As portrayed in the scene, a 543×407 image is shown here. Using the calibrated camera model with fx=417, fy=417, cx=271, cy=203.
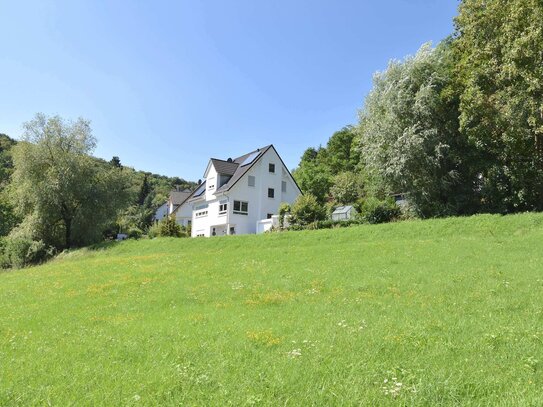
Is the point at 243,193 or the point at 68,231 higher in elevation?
the point at 243,193

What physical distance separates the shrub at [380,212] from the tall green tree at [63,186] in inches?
1018

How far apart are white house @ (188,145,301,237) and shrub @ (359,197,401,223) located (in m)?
18.0

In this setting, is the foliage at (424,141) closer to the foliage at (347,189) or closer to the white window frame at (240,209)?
the white window frame at (240,209)

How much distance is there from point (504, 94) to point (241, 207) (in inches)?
1166

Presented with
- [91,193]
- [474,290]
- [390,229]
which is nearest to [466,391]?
[474,290]

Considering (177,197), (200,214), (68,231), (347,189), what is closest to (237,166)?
(200,214)

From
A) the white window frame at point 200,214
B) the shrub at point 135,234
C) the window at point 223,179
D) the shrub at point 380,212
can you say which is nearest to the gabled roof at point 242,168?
the window at point 223,179

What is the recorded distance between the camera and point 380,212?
31.8m

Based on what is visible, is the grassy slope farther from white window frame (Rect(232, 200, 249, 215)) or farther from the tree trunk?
white window frame (Rect(232, 200, 249, 215))

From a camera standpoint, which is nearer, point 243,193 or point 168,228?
point 168,228

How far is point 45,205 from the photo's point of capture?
40.0 metres

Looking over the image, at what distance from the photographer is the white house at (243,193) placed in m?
47.4

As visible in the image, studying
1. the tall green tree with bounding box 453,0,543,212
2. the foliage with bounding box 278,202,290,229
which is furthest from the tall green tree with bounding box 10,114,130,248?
the tall green tree with bounding box 453,0,543,212

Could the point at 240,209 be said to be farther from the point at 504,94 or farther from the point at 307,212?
the point at 504,94
